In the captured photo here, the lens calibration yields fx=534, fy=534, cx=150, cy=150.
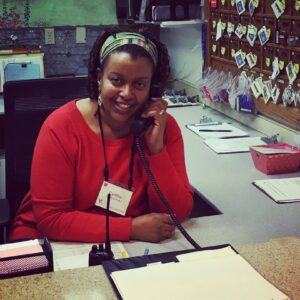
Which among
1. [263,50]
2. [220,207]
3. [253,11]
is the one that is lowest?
[220,207]

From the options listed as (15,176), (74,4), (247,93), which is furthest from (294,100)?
(74,4)

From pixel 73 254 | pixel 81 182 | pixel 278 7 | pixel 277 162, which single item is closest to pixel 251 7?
pixel 278 7

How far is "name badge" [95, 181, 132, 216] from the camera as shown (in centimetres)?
159

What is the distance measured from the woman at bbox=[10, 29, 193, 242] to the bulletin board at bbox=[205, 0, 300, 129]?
81 centimetres

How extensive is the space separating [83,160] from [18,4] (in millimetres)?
2215

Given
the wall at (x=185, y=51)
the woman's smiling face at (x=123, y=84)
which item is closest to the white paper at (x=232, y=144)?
the woman's smiling face at (x=123, y=84)

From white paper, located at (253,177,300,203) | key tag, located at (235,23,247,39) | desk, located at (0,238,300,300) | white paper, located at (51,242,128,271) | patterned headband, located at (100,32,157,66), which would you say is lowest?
white paper, located at (51,242,128,271)

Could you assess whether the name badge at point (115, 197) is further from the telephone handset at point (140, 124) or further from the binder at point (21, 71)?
the binder at point (21, 71)

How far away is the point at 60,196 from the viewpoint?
5.08 feet

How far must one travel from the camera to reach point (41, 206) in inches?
60.5

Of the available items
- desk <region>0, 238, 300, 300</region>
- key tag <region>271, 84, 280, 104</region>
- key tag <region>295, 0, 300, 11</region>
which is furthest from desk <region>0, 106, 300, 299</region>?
key tag <region>295, 0, 300, 11</region>

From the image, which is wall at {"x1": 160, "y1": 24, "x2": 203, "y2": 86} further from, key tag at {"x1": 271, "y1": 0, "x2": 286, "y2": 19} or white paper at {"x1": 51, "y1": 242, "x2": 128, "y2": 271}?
white paper at {"x1": 51, "y1": 242, "x2": 128, "y2": 271}

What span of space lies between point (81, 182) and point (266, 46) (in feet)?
4.27

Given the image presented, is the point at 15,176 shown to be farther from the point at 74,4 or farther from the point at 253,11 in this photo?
the point at 74,4
